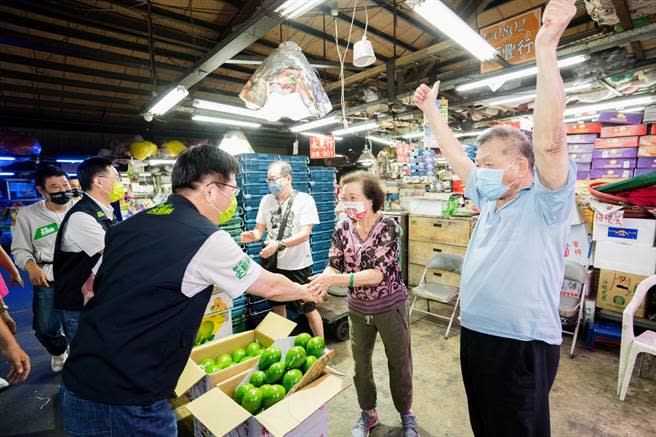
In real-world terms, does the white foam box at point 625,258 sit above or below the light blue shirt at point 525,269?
below

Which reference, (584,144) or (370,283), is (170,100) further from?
(584,144)

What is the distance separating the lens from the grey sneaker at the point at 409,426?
2336 mm

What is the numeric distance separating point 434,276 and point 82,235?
15.7 feet

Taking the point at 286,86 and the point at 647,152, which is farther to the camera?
the point at 647,152

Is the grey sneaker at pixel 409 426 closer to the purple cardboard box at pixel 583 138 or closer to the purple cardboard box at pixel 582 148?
the purple cardboard box at pixel 582 148

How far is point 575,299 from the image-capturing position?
147 inches

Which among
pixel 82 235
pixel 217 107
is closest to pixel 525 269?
pixel 82 235

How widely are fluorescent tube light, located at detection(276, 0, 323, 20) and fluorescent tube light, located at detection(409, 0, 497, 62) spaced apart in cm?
77

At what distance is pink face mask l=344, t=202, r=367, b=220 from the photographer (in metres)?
2.19

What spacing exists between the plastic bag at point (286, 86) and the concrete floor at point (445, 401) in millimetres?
2842

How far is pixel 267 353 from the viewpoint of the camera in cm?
225

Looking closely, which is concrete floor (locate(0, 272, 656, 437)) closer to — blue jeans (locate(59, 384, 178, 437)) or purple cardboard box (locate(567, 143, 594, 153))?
blue jeans (locate(59, 384, 178, 437))

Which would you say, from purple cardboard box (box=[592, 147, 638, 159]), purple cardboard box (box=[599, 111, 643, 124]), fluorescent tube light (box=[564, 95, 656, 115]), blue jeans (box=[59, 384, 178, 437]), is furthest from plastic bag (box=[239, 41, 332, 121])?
purple cardboard box (box=[599, 111, 643, 124])

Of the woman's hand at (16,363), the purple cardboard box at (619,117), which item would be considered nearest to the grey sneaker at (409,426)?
the woman's hand at (16,363)
